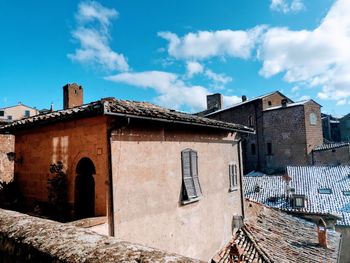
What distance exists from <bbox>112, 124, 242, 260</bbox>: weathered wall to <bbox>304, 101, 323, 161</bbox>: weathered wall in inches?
955

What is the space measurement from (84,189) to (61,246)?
17.7ft

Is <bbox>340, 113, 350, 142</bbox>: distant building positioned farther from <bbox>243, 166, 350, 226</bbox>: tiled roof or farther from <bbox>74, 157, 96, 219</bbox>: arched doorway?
<bbox>74, 157, 96, 219</bbox>: arched doorway

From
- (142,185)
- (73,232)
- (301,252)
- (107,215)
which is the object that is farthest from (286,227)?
(73,232)

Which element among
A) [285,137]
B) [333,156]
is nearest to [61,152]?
[285,137]

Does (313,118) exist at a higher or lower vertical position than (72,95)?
higher

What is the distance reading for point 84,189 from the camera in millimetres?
7242

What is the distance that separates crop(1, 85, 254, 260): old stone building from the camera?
20.6ft

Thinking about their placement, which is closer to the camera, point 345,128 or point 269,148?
point 269,148

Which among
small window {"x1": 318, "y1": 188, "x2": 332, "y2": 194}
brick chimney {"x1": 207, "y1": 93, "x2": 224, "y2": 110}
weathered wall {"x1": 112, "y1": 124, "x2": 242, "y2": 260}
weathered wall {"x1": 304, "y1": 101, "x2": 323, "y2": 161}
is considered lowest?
small window {"x1": 318, "y1": 188, "x2": 332, "y2": 194}

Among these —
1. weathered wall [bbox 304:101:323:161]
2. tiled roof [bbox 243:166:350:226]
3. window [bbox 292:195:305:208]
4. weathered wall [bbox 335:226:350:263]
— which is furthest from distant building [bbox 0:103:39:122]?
weathered wall [bbox 335:226:350:263]

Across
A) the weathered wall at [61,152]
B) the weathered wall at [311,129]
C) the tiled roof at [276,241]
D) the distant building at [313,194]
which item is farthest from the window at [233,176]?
the weathered wall at [311,129]

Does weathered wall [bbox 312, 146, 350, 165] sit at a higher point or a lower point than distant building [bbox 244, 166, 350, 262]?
higher

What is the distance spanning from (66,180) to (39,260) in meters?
5.34

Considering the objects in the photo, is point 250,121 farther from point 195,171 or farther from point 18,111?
A: point 18,111
